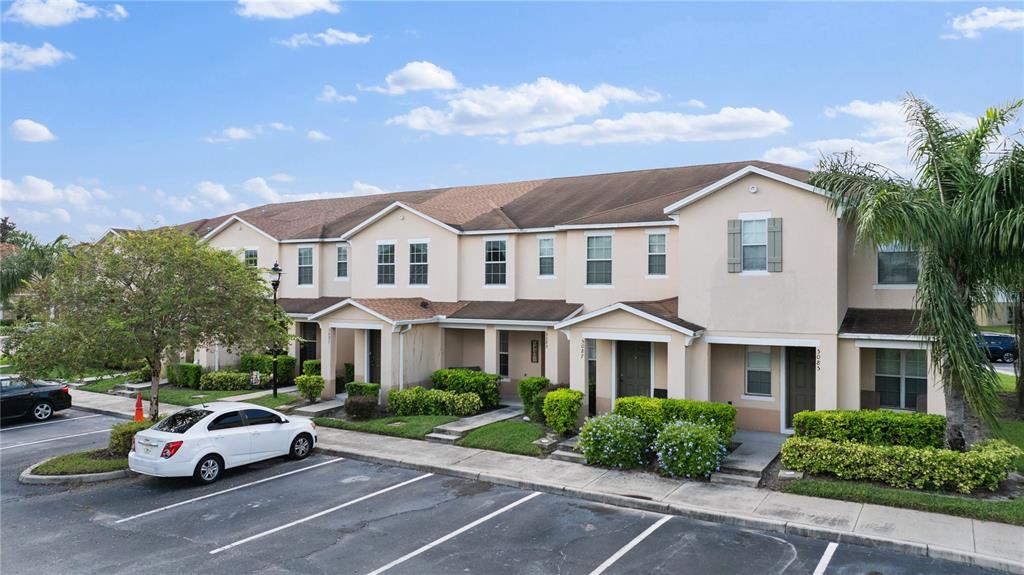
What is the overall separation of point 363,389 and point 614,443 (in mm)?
9420

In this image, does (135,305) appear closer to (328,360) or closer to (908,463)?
(328,360)

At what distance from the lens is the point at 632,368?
18.9 metres

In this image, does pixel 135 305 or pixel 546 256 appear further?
pixel 546 256

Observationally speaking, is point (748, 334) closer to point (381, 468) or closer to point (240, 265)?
point (381, 468)

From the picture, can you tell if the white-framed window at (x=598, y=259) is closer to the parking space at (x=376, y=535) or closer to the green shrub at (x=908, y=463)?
the green shrub at (x=908, y=463)

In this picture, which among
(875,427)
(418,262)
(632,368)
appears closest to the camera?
(875,427)

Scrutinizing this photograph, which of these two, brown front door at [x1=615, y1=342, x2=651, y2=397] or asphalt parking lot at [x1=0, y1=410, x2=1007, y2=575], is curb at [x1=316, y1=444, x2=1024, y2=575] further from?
brown front door at [x1=615, y1=342, x2=651, y2=397]

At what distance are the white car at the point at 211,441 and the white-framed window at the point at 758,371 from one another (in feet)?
37.3

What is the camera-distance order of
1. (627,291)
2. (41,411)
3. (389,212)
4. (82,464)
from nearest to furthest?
(82,464)
(627,291)
(41,411)
(389,212)

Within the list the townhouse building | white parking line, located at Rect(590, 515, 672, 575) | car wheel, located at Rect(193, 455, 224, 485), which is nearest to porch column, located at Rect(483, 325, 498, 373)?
the townhouse building

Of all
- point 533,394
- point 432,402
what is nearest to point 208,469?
point 432,402

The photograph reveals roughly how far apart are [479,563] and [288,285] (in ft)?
68.7

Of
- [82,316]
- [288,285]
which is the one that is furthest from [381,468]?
[288,285]

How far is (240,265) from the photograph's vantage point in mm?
16969
